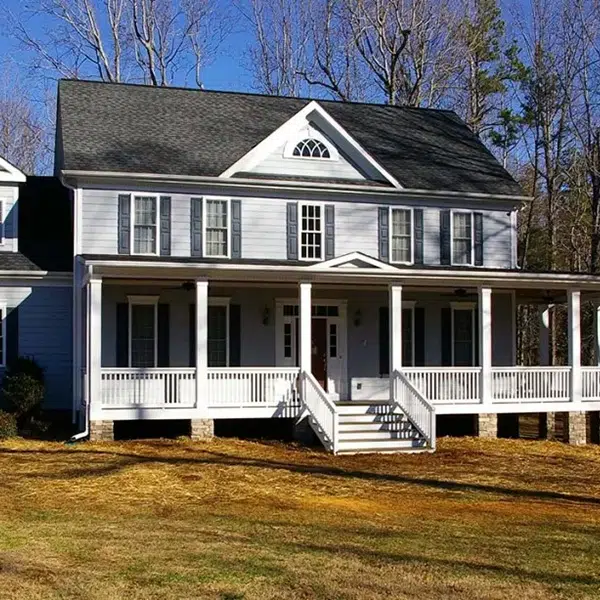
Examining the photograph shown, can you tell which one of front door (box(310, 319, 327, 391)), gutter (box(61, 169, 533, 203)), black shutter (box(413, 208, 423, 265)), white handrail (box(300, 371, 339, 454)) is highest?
gutter (box(61, 169, 533, 203))

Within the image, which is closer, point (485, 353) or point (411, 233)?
point (485, 353)

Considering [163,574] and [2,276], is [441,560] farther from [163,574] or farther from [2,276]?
[2,276]

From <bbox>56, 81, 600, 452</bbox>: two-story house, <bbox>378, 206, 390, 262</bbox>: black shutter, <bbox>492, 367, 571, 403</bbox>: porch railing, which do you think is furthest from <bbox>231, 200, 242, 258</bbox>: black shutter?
<bbox>492, 367, 571, 403</bbox>: porch railing

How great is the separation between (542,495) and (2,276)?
41.9 ft

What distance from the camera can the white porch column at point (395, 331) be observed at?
Answer: 18.7 metres

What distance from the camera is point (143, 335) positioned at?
20.3m

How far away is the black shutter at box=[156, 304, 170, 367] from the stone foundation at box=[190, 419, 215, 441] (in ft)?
9.20

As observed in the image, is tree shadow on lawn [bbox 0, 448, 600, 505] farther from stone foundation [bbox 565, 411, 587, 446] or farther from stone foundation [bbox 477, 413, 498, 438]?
stone foundation [bbox 565, 411, 587, 446]

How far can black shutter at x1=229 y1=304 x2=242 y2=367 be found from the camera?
68.0 feet

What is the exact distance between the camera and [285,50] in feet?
134

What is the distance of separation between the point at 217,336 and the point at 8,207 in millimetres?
5769

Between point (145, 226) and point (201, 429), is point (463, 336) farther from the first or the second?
point (145, 226)

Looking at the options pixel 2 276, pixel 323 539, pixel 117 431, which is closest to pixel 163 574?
pixel 323 539

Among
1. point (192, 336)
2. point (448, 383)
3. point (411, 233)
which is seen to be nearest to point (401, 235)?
point (411, 233)
